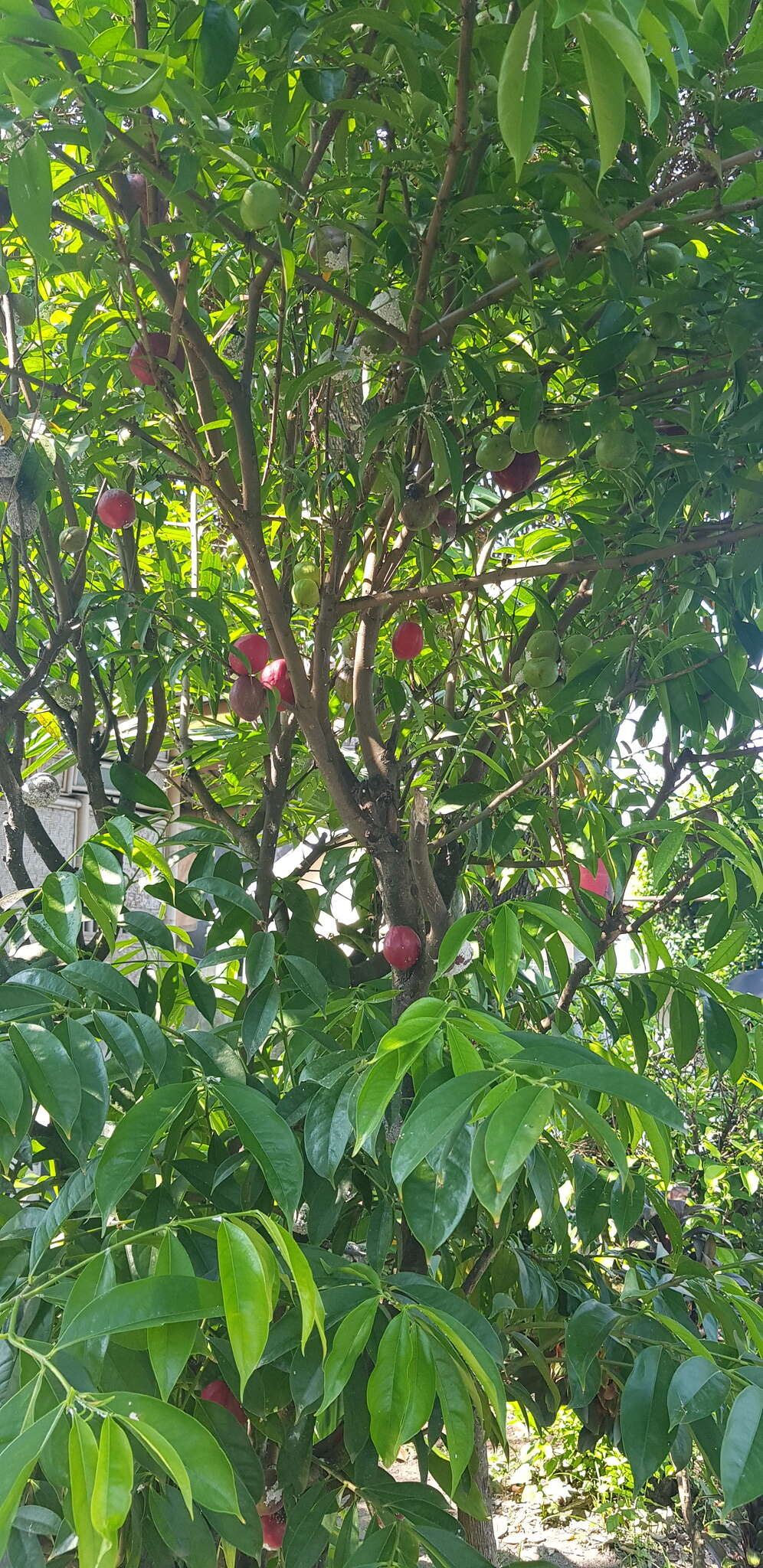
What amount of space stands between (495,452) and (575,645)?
0.22 meters

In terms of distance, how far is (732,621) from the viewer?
3.35 feet

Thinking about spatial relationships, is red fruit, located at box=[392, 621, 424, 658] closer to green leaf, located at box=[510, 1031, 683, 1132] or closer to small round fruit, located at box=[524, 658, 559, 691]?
small round fruit, located at box=[524, 658, 559, 691]

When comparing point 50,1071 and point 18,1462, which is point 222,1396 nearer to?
point 50,1071

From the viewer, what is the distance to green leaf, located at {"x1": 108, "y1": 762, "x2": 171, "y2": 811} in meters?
1.17

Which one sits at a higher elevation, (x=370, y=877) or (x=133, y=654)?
(x=133, y=654)

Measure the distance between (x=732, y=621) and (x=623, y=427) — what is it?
0.21 m

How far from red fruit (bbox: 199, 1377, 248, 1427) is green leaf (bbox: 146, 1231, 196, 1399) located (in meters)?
0.32

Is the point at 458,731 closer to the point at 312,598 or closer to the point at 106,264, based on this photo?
the point at 312,598

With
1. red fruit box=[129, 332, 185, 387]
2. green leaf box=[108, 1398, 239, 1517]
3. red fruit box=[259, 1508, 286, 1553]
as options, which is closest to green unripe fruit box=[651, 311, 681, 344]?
red fruit box=[129, 332, 185, 387]

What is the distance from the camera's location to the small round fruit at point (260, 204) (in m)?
0.84

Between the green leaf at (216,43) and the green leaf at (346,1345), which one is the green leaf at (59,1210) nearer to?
the green leaf at (346,1345)

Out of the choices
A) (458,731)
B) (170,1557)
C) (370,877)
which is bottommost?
(170,1557)

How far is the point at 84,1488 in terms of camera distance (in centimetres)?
47

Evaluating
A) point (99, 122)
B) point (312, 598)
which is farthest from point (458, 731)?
point (99, 122)
